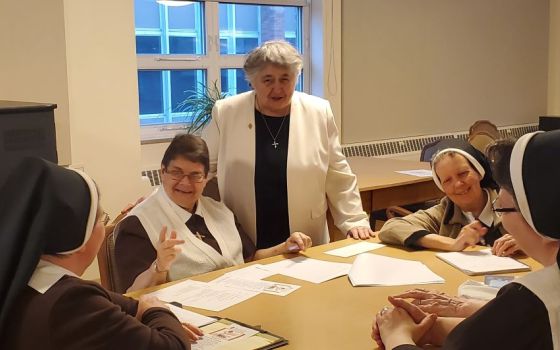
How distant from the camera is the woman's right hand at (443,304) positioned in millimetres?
2000

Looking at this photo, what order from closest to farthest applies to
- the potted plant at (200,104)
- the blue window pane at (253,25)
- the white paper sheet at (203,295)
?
1. the white paper sheet at (203,295)
2. the potted plant at (200,104)
3. the blue window pane at (253,25)

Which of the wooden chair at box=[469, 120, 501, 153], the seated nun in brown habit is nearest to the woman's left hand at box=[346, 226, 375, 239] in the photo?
the seated nun in brown habit

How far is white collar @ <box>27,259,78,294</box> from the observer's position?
1.51 m

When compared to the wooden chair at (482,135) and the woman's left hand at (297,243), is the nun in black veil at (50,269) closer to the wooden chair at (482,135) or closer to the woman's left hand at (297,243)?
the woman's left hand at (297,243)

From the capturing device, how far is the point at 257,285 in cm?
239

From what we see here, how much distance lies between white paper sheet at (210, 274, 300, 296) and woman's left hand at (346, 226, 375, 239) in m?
0.81

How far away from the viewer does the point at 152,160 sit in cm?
479

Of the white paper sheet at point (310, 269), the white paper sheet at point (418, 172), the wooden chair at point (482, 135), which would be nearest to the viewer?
the white paper sheet at point (310, 269)

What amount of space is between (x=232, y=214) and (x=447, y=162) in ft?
2.98

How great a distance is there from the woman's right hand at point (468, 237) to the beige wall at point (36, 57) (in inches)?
93.0

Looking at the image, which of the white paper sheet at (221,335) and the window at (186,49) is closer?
the white paper sheet at (221,335)

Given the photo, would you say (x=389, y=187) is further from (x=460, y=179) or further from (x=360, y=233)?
(x=460, y=179)

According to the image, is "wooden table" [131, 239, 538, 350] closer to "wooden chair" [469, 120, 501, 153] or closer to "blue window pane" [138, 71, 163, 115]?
"blue window pane" [138, 71, 163, 115]

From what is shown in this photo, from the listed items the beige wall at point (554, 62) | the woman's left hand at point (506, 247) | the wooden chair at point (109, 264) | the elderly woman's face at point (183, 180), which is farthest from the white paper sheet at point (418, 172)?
the beige wall at point (554, 62)
